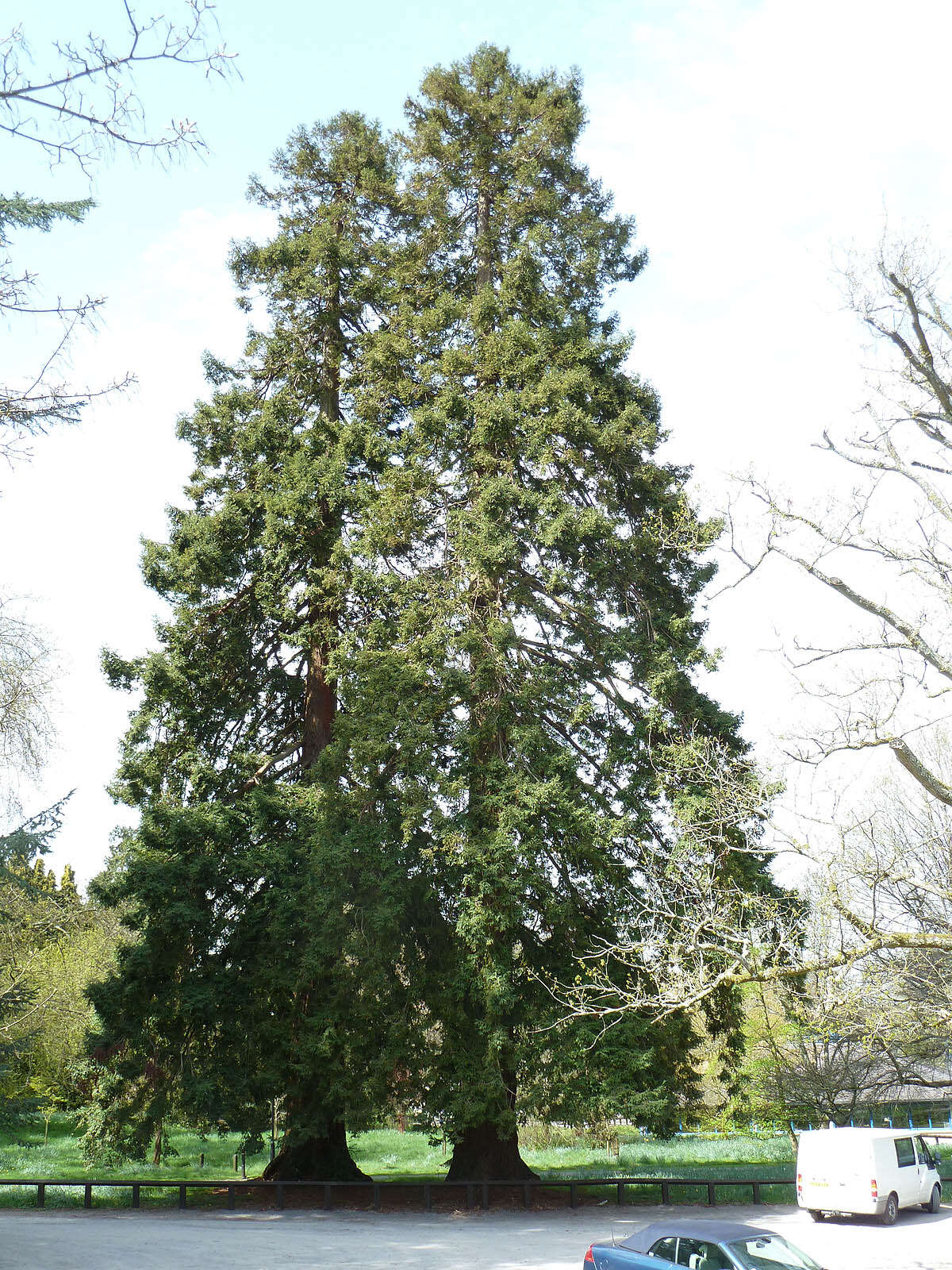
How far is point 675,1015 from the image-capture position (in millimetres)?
18391

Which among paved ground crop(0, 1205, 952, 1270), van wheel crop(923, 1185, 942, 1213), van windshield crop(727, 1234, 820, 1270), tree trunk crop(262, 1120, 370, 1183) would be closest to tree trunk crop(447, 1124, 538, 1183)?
paved ground crop(0, 1205, 952, 1270)

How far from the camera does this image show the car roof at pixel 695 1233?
9.20m

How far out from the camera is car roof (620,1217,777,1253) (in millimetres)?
9203

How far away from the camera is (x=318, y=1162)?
2075 cm

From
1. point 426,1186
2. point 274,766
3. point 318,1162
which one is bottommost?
point 426,1186

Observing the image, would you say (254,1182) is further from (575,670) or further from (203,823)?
(575,670)

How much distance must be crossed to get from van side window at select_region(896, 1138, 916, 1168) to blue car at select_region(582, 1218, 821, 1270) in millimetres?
11235

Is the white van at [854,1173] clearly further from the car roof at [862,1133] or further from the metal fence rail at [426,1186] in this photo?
the metal fence rail at [426,1186]

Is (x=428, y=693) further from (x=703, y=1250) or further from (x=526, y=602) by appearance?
(x=703, y=1250)

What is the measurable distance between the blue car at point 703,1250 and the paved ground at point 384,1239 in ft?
9.95

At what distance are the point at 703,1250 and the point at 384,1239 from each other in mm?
7900

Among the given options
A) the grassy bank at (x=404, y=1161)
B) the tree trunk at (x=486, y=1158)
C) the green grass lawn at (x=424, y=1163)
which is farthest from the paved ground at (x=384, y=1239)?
the grassy bank at (x=404, y=1161)

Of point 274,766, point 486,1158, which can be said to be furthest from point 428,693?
point 486,1158

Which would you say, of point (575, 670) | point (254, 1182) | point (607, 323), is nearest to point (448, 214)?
point (607, 323)
